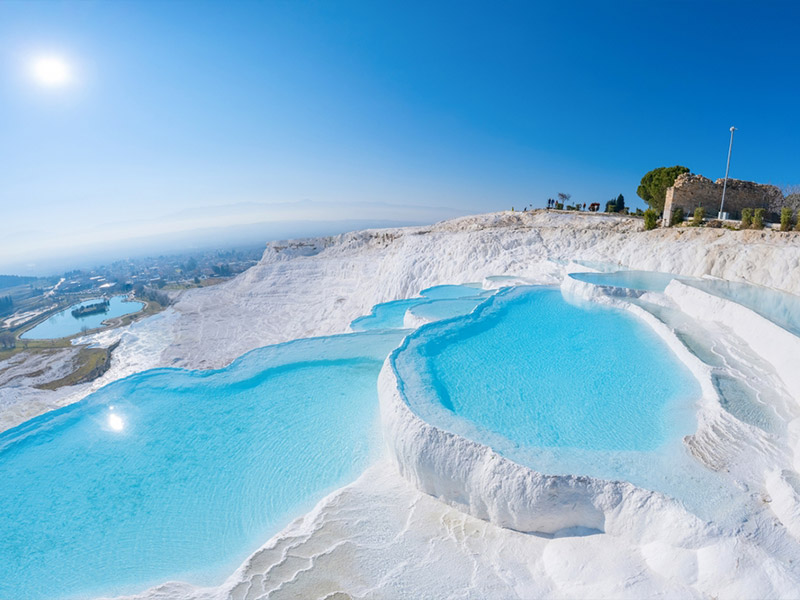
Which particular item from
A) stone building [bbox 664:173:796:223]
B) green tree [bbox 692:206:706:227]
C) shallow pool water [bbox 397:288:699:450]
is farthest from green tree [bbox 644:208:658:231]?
shallow pool water [bbox 397:288:699:450]

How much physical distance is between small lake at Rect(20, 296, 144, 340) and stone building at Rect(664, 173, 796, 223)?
151 feet

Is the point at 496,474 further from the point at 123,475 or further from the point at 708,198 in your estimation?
the point at 708,198

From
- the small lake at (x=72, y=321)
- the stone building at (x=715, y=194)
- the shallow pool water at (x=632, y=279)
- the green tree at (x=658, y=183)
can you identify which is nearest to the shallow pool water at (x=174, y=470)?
the shallow pool water at (x=632, y=279)

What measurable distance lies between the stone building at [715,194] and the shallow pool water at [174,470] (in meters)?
19.9

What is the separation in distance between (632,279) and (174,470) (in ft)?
47.4

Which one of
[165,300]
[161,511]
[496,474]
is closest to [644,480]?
[496,474]

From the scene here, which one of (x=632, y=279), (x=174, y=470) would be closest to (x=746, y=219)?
(x=632, y=279)

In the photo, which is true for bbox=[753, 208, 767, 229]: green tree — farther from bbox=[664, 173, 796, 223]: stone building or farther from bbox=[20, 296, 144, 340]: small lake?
bbox=[20, 296, 144, 340]: small lake

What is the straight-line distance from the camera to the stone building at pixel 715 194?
19.0 m

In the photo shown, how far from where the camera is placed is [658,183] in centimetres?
2316

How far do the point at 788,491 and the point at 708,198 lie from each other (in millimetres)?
20940

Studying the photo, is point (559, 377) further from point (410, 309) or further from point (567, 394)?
point (410, 309)

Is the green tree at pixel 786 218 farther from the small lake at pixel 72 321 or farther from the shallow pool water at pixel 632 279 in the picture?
the small lake at pixel 72 321

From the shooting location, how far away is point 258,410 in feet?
23.9
